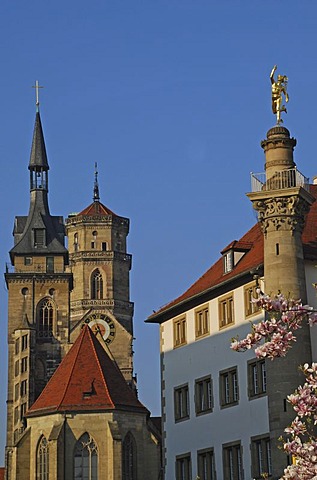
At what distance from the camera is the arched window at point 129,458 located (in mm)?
70688

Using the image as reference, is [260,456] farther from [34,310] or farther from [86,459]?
[34,310]

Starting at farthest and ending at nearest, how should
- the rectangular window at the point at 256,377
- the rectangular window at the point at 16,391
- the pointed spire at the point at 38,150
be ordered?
the pointed spire at the point at 38,150
the rectangular window at the point at 16,391
the rectangular window at the point at 256,377

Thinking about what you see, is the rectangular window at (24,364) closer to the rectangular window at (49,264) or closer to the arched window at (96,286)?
the arched window at (96,286)

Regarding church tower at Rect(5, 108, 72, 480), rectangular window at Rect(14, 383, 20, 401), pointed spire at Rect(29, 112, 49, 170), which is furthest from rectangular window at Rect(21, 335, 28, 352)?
pointed spire at Rect(29, 112, 49, 170)

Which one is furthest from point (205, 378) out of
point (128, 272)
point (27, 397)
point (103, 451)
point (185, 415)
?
point (128, 272)

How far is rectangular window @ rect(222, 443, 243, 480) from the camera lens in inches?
1898

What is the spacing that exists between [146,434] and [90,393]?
458 centimetres

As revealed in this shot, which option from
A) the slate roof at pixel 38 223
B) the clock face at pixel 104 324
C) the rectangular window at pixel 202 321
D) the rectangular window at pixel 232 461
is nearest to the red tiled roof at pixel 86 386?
the rectangular window at pixel 202 321

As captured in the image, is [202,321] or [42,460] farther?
[42,460]

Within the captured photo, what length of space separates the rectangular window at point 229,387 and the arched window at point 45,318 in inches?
2664

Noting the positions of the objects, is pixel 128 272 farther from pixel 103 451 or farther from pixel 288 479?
pixel 288 479

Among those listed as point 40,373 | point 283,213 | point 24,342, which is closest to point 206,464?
point 283,213

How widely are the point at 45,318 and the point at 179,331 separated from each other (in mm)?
63446

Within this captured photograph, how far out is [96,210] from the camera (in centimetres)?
12606
